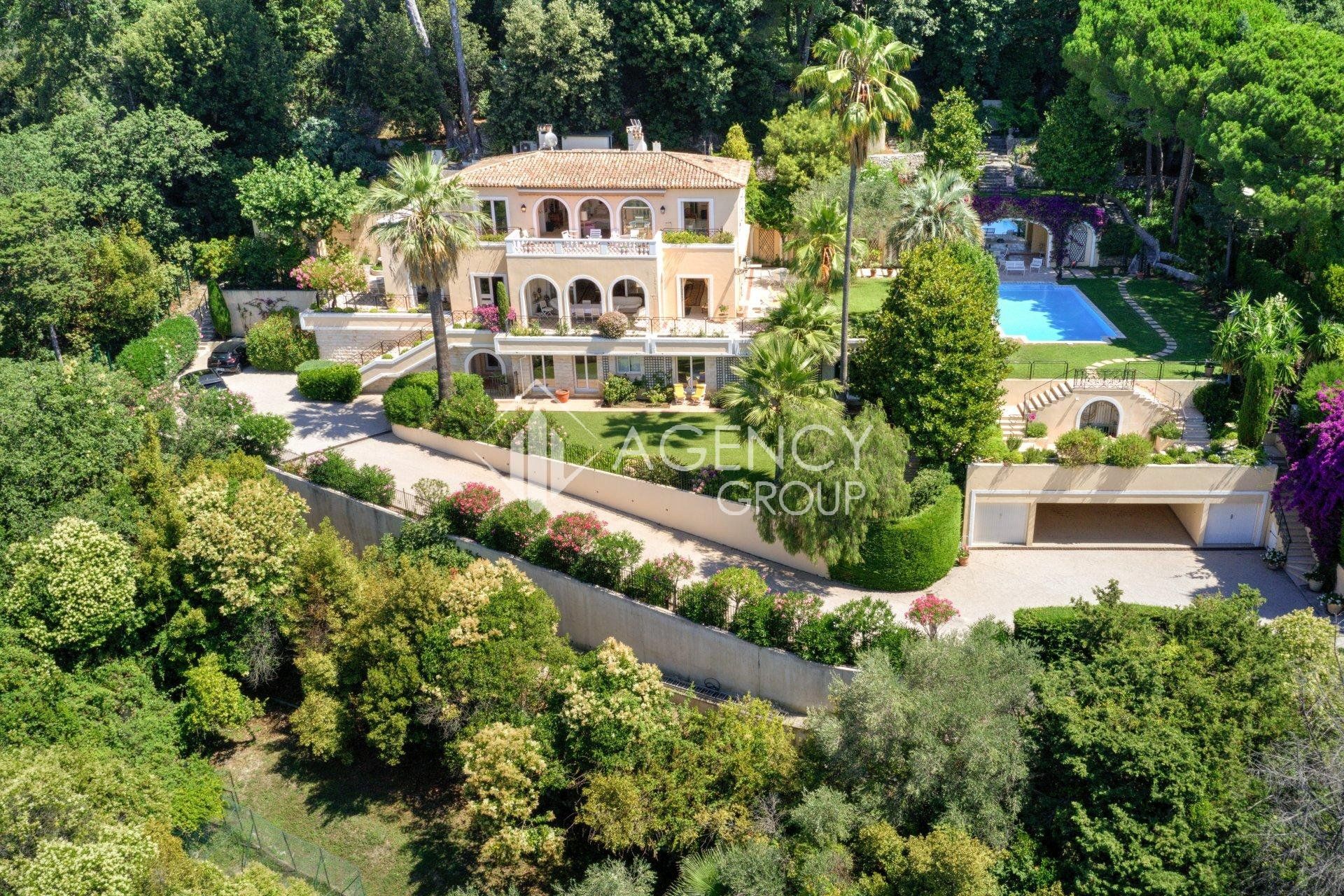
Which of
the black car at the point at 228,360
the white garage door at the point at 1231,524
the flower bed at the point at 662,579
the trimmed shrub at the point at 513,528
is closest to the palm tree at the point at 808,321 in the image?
the flower bed at the point at 662,579

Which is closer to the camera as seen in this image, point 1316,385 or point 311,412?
point 1316,385

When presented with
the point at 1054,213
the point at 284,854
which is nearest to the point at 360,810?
the point at 284,854

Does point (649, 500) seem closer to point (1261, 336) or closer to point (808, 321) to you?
point (808, 321)

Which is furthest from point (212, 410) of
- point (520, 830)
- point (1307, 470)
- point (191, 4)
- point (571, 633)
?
point (1307, 470)

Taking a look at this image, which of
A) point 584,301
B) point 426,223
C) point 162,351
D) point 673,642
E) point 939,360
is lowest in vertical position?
point 673,642

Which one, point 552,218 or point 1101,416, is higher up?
point 552,218

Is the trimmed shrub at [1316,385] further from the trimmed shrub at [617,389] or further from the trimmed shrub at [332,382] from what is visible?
the trimmed shrub at [332,382]

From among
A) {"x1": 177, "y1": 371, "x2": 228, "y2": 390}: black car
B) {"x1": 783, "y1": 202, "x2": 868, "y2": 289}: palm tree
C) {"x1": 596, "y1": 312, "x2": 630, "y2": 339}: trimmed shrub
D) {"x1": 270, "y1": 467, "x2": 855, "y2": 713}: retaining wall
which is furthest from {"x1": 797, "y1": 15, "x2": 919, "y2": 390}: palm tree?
{"x1": 177, "y1": 371, "x2": 228, "y2": 390}: black car
